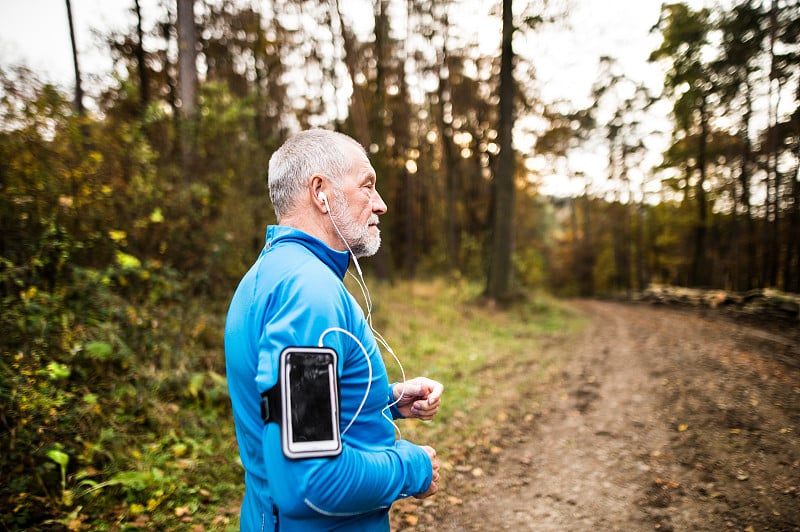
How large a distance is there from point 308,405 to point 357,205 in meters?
0.77

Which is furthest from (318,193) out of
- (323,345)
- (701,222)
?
(701,222)

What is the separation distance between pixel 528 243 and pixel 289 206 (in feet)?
116

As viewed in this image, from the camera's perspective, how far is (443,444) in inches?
191

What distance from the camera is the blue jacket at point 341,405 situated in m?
1.10

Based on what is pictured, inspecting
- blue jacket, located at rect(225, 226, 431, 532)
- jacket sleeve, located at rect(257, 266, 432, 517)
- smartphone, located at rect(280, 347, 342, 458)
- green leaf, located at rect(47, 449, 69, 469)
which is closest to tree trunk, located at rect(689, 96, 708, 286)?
blue jacket, located at rect(225, 226, 431, 532)

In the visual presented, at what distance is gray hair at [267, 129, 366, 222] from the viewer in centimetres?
150

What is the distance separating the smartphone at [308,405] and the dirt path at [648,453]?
9.67 ft

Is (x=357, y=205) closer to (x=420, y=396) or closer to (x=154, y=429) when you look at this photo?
(x=420, y=396)

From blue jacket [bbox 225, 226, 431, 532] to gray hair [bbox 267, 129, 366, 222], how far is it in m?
0.13

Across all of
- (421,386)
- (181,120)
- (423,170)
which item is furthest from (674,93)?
(421,386)

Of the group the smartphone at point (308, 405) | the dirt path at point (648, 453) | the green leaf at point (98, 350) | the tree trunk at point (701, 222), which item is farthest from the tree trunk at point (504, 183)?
the smartphone at point (308, 405)

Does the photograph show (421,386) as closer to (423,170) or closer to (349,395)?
(349,395)

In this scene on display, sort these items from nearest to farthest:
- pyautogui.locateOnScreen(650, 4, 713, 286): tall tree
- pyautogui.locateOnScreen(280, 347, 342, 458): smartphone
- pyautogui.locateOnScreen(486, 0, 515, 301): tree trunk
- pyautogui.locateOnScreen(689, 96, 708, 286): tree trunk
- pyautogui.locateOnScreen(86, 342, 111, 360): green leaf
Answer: pyautogui.locateOnScreen(280, 347, 342, 458): smartphone
pyautogui.locateOnScreen(86, 342, 111, 360): green leaf
pyautogui.locateOnScreen(486, 0, 515, 301): tree trunk
pyautogui.locateOnScreen(650, 4, 713, 286): tall tree
pyautogui.locateOnScreen(689, 96, 708, 286): tree trunk

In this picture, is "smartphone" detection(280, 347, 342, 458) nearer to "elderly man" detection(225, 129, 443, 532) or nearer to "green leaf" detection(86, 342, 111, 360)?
"elderly man" detection(225, 129, 443, 532)
